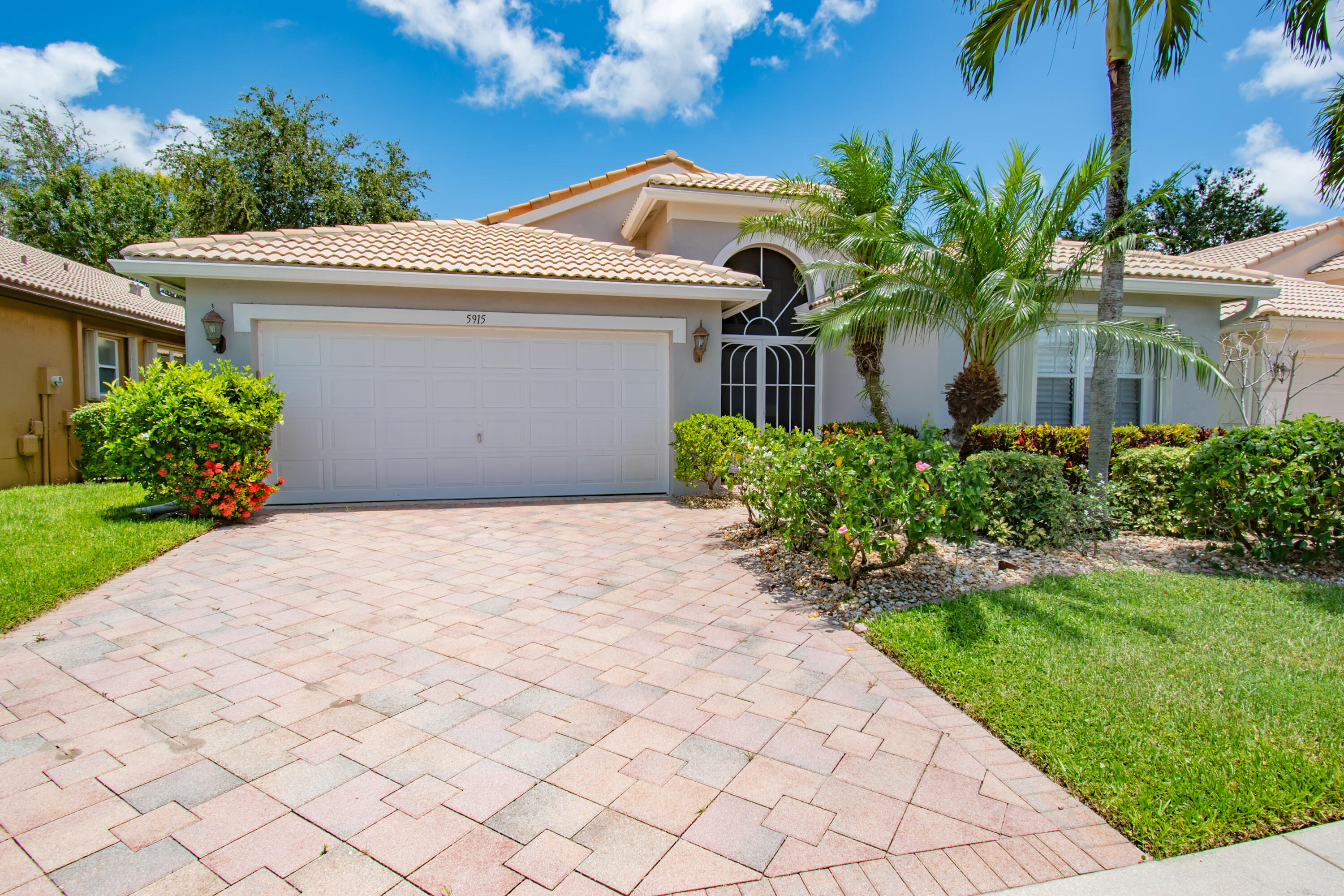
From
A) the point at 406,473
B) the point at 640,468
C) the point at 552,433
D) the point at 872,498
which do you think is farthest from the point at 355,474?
the point at 872,498

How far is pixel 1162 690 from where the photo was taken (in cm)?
347

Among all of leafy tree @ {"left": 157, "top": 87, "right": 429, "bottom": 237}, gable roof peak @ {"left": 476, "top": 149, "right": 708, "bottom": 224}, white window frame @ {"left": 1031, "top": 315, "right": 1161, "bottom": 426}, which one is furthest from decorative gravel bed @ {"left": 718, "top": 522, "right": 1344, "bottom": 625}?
leafy tree @ {"left": 157, "top": 87, "right": 429, "bottom": 237}

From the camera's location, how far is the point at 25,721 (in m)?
3.23

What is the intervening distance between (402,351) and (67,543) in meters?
4.40

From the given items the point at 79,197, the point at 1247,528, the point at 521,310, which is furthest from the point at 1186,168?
the point at 79,197

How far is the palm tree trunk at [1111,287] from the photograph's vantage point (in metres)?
7.08

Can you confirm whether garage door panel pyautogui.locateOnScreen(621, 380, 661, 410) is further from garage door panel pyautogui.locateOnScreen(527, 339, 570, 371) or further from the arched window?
the arched window

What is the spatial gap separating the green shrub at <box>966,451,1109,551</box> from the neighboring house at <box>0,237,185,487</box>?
1228cm

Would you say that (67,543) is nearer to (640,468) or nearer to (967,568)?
(640,468)

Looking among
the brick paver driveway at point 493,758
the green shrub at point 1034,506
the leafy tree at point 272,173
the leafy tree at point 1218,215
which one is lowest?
the brick paver driveway at point 493,758

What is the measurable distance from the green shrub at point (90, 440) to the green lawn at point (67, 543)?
98.1 inches

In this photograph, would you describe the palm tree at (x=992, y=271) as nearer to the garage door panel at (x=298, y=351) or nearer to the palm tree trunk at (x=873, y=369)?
the palm tree trunk at (x=873, y=369)

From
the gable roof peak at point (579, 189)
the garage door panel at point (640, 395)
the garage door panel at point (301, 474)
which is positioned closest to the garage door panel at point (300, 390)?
the garage door panel at point (301, 474)

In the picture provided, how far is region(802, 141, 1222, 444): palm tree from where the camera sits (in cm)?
639
